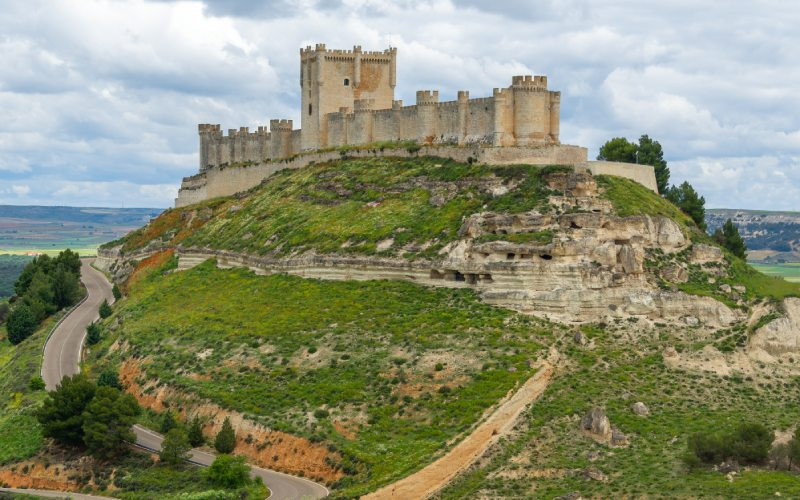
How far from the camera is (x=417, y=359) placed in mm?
59688

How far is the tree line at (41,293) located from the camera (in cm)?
9131

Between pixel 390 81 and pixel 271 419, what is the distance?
45.0 m

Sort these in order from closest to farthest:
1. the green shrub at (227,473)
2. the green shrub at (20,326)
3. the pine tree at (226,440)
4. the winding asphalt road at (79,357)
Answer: the winding asphalt road at (79,357) < the green shrub at (227,473) < the pine tree at (226,440) < the green shrub at (20,326)

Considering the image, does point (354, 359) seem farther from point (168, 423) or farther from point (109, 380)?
point (109, 380)

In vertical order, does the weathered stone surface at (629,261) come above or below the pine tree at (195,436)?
above

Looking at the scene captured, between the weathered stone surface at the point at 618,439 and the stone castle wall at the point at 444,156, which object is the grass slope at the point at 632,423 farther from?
the stone castle wall at the point at 444,156

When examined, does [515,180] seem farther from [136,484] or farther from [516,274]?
[136,484]

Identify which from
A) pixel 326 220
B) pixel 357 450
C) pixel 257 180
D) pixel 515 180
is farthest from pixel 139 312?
pixel 357 450

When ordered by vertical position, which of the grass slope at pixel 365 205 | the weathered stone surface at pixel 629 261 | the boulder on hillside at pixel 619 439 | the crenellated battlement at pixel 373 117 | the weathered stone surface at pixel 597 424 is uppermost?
the crenellated battlement at pixel 373 117

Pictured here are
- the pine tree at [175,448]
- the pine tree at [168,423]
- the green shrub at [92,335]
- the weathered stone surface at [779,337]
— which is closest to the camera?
the pine tree at [175,448]

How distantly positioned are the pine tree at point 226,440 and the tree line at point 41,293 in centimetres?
3870

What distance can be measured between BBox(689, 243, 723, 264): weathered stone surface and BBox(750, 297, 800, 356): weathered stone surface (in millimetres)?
6275

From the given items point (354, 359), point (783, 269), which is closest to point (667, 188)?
point (354, 359)

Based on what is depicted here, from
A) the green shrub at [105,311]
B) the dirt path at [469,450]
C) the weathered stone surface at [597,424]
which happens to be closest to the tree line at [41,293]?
the green shrub at [105,311]
